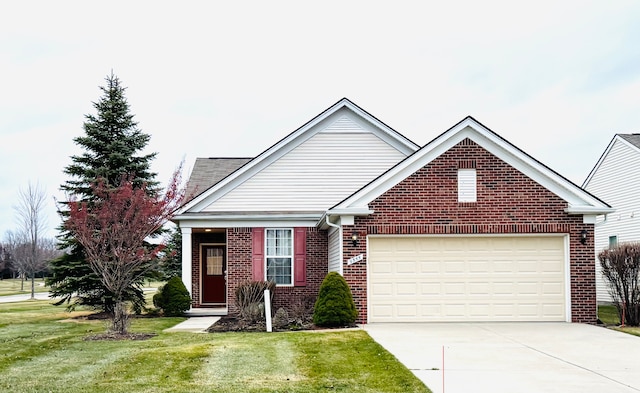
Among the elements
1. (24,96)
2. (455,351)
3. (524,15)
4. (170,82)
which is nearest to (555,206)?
(524,15)

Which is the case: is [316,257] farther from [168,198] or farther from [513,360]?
[513,360]

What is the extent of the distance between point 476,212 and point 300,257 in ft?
19.5

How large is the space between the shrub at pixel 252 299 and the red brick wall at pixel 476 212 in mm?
2995

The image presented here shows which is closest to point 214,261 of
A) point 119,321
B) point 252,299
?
point 252,299

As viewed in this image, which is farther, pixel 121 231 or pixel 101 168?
pixel 101 168

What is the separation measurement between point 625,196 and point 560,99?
429 centimetres

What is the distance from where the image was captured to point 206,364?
10.6 metres

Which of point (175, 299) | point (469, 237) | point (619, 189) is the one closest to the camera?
point (469, 237)

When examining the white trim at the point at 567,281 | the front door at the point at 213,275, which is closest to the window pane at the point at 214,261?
the front door at the point at 213,275

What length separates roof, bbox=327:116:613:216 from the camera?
16328mm

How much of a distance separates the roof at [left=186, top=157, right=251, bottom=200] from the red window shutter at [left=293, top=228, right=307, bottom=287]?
3.78m

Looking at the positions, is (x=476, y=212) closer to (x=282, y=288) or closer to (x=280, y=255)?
(x=280, y=255)

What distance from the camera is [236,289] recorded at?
62.8 ft

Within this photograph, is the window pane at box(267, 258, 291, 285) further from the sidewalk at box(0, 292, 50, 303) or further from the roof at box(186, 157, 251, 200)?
the sidewalk at box(0, 292, 50, 303)
